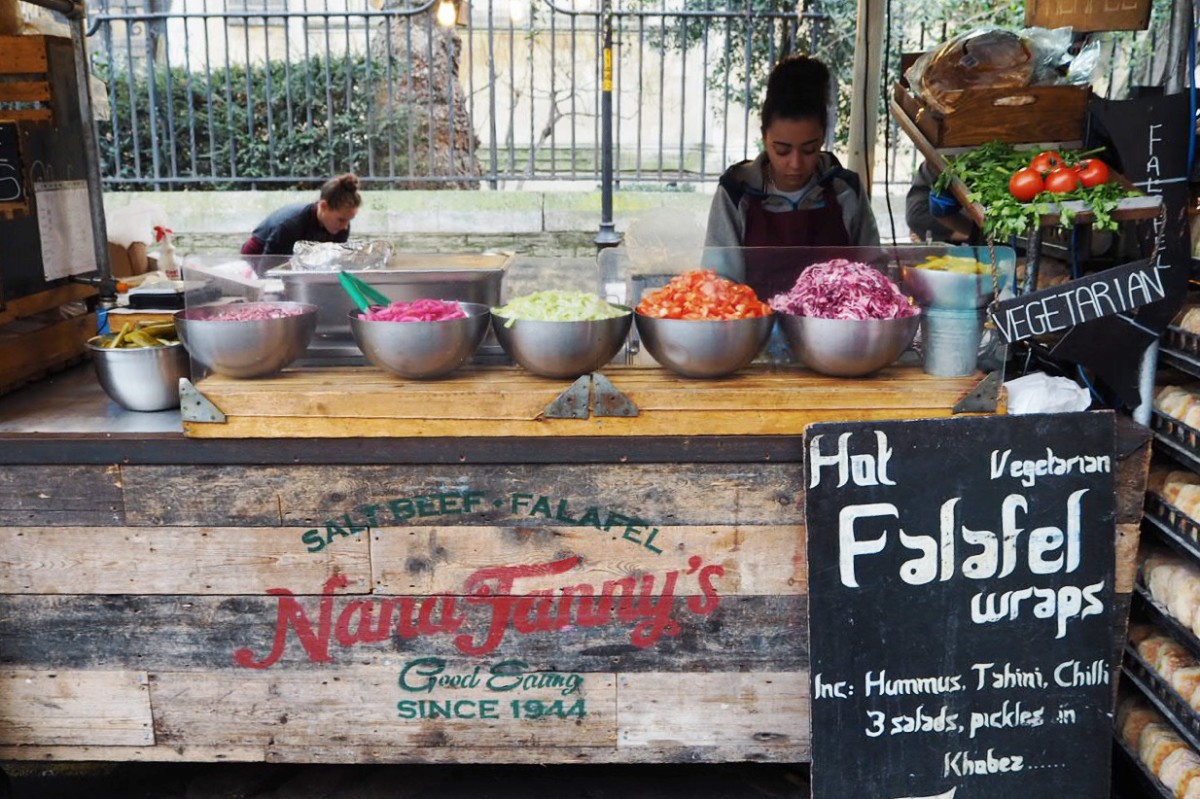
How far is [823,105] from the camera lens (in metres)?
4.04

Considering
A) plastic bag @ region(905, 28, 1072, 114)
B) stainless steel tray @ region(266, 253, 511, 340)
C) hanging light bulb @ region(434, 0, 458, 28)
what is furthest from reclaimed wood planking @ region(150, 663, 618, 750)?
hanging light bulb @ region(434, 0, 458, 28)

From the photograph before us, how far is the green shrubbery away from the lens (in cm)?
878

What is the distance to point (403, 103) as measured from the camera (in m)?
9.86

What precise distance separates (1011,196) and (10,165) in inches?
111

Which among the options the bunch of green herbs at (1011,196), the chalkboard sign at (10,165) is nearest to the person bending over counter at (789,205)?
the bunch of green herbs at (1011,196)

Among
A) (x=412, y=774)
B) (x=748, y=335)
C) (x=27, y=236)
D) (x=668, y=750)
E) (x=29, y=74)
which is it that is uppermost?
(x=29, y=74)

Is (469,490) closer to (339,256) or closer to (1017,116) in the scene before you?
(339,256)

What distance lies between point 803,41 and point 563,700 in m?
7.50

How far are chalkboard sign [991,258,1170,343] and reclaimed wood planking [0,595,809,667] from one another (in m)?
0.91

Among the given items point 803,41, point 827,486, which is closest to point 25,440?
point 827,486

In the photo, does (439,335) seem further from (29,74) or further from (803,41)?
(803,41)

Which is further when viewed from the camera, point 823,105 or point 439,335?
point 823,105

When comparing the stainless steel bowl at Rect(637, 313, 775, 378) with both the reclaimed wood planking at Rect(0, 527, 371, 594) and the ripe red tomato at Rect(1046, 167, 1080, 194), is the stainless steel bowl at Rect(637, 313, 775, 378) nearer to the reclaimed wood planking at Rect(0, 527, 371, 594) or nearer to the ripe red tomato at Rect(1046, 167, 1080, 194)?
the ripe red tomato at Rect(1046, 167, 1080, 194)

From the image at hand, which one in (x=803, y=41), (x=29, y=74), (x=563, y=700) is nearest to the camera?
(x=563, y=700)
